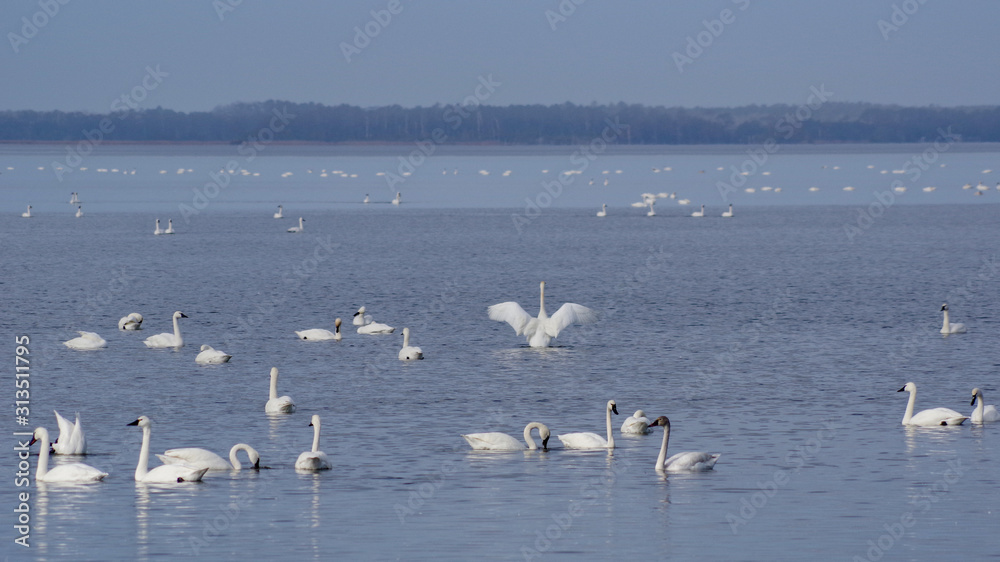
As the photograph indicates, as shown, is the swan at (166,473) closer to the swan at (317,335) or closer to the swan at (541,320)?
the swan at (541,320)

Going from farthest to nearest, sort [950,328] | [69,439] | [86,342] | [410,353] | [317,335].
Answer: [950,328], [317,335], [86,342], [410,353], [69,439]

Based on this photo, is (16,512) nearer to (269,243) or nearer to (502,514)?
(502,514)

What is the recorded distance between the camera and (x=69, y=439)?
63.3 ft

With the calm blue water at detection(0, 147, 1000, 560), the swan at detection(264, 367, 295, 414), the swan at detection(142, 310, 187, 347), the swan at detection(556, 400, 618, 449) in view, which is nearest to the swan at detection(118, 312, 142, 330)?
the calm blue water at detection(0, 147, 1000, 560)

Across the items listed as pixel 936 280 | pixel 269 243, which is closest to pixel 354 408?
pixel 936 280

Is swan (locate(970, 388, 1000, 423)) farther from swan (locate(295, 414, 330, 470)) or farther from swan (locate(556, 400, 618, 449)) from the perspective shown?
swan (locate(295, 414, 330, 470))

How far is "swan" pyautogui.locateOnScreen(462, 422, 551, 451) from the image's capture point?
65.3 feet

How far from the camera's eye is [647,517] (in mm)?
16312

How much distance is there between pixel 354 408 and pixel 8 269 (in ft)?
98.4

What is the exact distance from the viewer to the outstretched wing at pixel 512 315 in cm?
3108

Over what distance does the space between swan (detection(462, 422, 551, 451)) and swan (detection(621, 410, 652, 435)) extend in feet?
5.63

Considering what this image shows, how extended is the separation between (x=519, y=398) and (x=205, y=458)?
750 centimetres

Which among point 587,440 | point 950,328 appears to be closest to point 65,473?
point 587,440

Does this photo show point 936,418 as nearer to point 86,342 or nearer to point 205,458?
point 205,458
